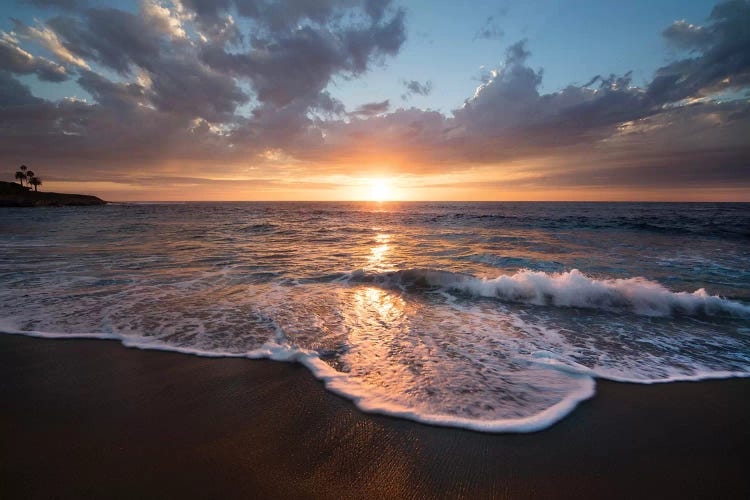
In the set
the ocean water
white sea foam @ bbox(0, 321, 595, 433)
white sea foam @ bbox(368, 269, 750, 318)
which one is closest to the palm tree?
the ocean water

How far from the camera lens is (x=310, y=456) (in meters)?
2.63

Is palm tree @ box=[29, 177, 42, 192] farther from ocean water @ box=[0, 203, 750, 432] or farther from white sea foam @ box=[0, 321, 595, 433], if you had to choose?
white sea foam @ box=[0, 321, 595, 433]

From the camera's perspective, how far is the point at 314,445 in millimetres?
2758

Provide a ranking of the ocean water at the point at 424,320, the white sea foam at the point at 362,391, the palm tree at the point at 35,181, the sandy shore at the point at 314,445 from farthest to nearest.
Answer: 1. the palm tree at the point at 35,181
2. the ocean water at the point at 424,320
3. the white sea foam at the point at 362,391
4. the sandy shore at the point at 314,445

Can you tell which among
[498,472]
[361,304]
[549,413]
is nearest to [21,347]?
[361,304]

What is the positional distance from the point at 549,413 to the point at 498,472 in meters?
1.10

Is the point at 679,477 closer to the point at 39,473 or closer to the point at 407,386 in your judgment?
the point at 407,386

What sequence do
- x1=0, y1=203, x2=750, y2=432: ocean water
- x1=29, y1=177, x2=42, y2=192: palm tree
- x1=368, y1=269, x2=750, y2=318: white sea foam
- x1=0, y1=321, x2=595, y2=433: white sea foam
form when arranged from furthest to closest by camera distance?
x1=29, y1=177, x2=42, y2=192: palm tree
x1=368, y1=269, x2=750, y2=318: white sea foam
x1=0, y1=203, x2=750, y2=432: ocean water
x1=0, y1=321, x2=595, y2=433: white sea foam

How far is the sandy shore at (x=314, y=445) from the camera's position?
2.35 m

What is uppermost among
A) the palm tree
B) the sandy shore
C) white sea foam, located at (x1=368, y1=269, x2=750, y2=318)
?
the palm tree

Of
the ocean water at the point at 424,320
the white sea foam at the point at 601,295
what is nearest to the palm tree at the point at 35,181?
the ocean water at the point at 424,320

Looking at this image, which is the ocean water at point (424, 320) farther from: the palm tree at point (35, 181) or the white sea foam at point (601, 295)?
the palm tree at point (35, 181)

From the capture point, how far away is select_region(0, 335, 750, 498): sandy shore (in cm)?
235

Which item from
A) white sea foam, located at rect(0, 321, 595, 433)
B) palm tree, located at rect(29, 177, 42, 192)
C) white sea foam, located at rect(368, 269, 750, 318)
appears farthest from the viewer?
palm tree, located at rect(29, 177, 42, 192)
